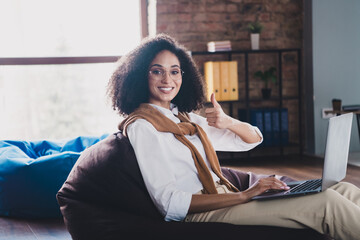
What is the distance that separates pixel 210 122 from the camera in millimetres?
2271

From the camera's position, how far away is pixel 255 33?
535cm

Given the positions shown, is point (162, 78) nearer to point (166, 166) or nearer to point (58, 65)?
point (166, 166)

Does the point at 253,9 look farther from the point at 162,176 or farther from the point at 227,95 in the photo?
the point at 162,176

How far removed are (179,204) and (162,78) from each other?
605mm

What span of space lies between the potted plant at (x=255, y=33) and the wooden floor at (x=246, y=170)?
4.31 ft

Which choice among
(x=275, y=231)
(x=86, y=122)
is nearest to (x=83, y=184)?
(x=275, y=231)

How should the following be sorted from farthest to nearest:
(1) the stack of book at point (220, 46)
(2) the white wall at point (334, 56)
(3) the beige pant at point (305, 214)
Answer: (2) the white wall at point (334, 56) < (1) the stack of book at point (220, 46) < (3) the beige pant at point (305, 214)

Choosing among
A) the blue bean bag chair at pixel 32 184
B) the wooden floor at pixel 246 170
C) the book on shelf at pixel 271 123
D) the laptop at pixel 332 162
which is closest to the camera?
the laptop at pixel 332 162

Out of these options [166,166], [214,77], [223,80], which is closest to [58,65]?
[214,77]

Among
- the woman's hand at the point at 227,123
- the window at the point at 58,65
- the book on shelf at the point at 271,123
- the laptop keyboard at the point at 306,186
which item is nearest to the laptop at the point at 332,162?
the laptop keyboard at the point at 306,186

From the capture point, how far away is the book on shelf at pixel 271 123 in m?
5.30

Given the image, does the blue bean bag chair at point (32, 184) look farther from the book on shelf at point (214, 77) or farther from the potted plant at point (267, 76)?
the potted plant at point (267, 76)

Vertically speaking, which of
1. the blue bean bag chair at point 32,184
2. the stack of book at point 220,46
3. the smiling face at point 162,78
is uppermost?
the stack of book at point 220,46

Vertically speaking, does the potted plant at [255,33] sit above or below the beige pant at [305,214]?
above
